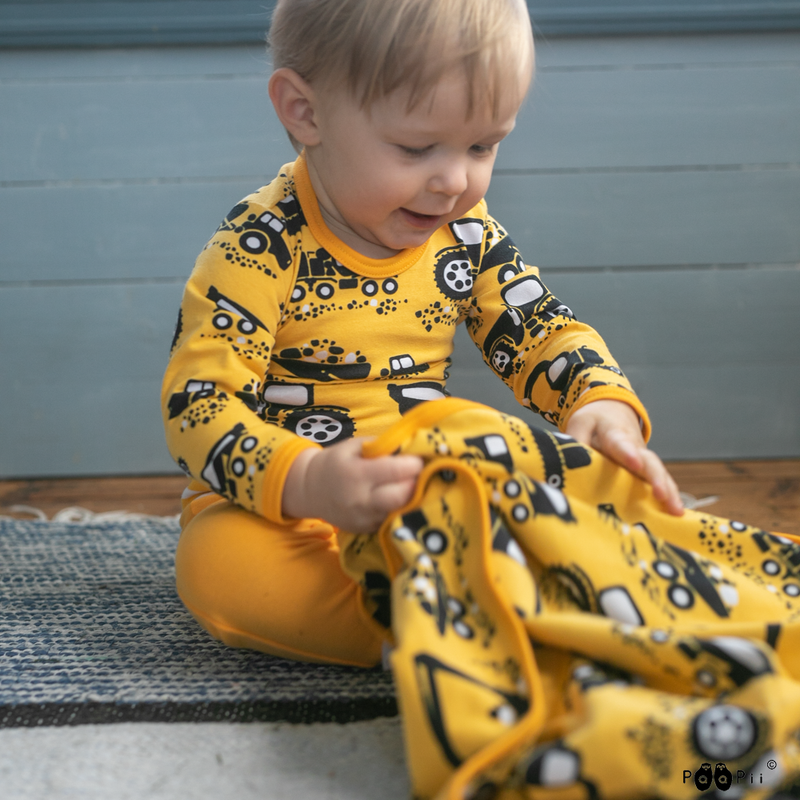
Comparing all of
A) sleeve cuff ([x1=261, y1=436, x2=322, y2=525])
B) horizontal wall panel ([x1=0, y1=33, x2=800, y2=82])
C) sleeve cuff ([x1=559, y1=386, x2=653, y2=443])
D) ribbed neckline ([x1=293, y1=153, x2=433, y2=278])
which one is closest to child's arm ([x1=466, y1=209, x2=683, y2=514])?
sleeve cuff ([x1=559, y1=386, x2=653, y2=443])

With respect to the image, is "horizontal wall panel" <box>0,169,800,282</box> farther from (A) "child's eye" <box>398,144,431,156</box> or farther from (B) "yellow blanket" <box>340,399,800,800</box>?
(B) "yellow blanket" <box>340,399,800,800</box>

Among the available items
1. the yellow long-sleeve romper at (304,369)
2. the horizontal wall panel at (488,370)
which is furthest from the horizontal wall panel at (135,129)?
the yellow long-sleeve romper at (304,369)

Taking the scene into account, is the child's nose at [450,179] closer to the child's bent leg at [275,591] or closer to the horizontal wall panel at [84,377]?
the child's bent leg at [275,591]

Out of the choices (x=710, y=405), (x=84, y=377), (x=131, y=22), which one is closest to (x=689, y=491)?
(x=710, y=405)

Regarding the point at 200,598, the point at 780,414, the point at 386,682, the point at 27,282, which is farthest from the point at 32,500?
the point at 780,414

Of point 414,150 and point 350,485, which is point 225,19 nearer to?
point 414,150

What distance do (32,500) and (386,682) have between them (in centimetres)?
74

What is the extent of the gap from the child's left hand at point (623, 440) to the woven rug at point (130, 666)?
8.9 inches

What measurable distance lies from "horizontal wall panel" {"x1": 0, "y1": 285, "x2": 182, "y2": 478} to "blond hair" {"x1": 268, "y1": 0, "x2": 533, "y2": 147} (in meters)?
0.65

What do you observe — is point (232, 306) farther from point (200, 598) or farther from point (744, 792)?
point (744, 792)

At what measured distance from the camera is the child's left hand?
554 mm

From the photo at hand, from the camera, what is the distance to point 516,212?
1177mm

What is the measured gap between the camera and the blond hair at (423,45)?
565 millimetres

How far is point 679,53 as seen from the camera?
1.15 metres
